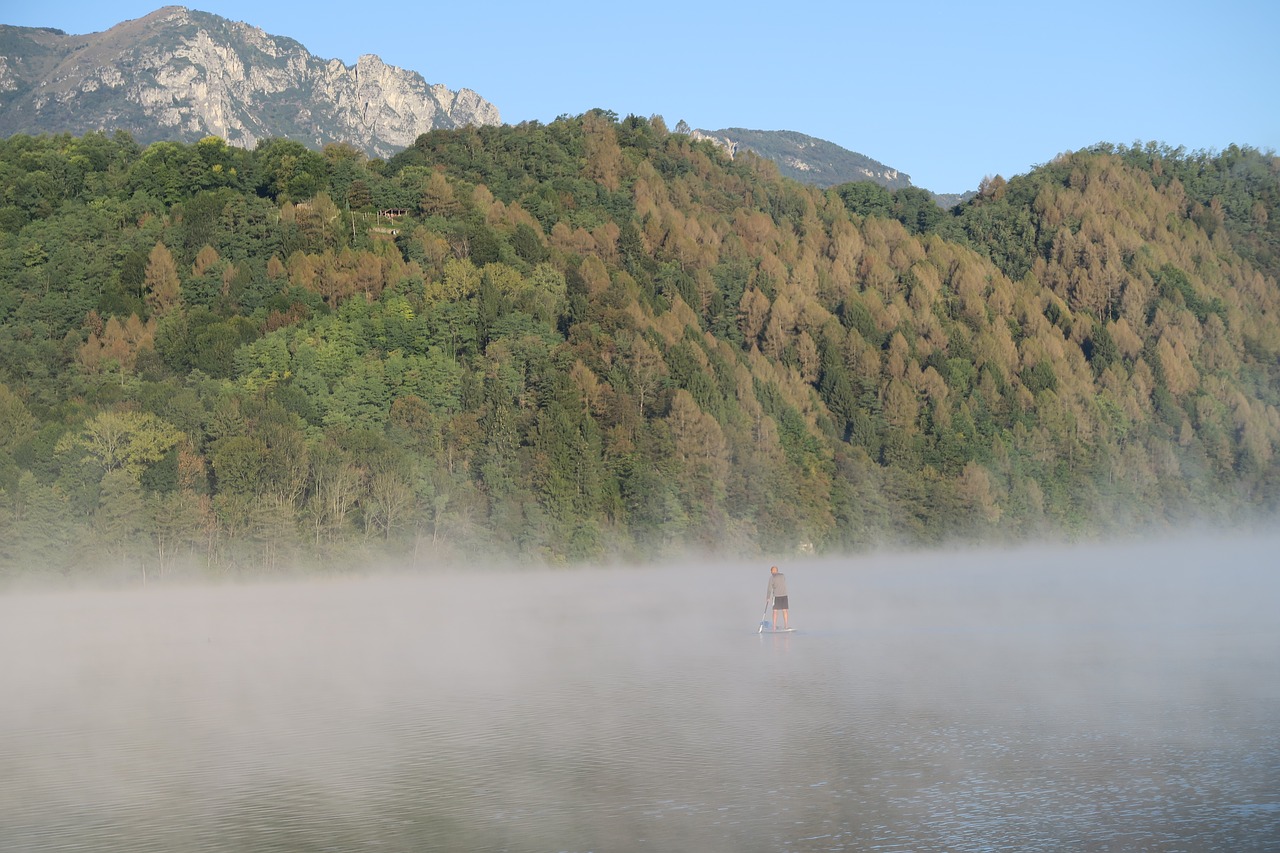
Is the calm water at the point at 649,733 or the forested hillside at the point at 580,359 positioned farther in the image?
the forested hillside at the point at 580,359

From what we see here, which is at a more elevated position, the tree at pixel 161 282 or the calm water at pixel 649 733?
the tree at pixel 161 282

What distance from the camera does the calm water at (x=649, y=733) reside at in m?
14.9

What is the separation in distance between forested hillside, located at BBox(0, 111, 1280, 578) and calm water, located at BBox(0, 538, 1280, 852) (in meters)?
36.7

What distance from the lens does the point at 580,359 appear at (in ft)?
339

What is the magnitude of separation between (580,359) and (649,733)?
276ft

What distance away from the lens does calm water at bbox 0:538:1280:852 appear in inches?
587

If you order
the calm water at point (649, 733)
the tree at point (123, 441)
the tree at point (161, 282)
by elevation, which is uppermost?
the tree at point (161, 282)

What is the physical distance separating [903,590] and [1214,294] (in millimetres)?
122898

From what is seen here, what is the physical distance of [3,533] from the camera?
66188 millimetres

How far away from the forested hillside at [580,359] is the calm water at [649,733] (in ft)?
120

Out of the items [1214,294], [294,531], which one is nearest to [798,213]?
[1214,294]

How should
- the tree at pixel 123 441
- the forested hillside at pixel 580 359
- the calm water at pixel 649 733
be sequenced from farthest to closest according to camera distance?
the forested hillside at pixel 580 359 → the tree at pixel 123 441 → the calm water at pixel 649 733

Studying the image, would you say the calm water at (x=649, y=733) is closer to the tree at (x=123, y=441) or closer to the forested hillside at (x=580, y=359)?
the tree at (x=123, y=441)

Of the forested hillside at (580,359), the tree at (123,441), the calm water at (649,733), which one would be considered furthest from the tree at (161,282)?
the calm water at (649,733)
